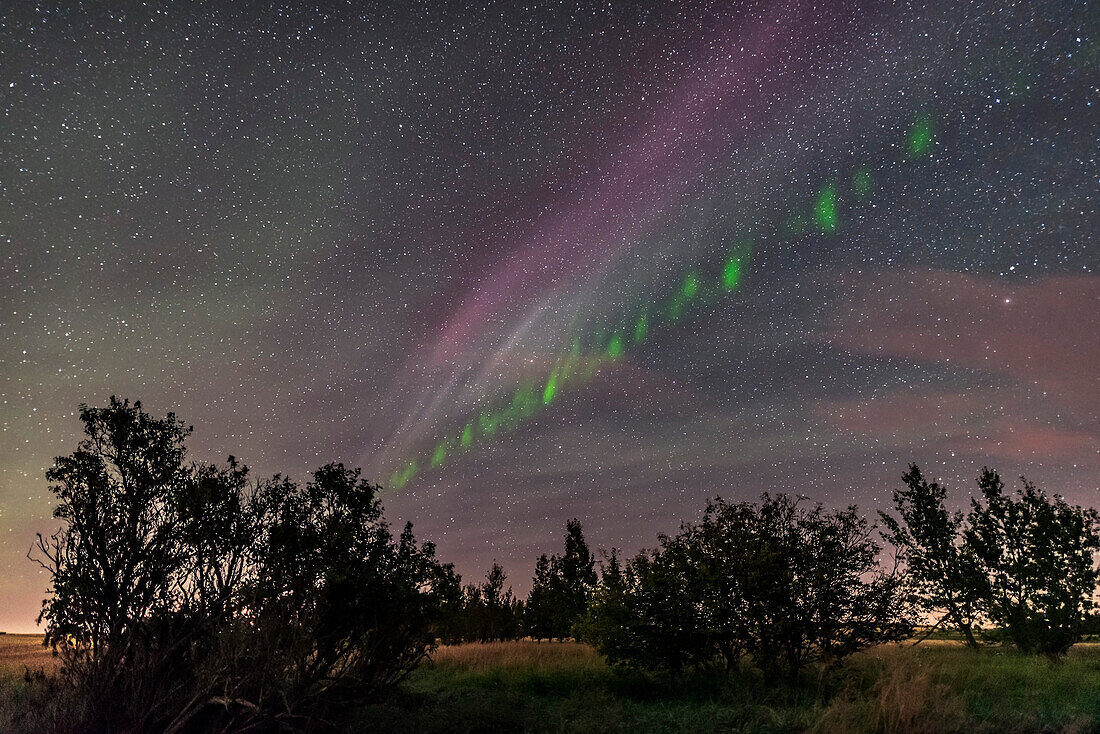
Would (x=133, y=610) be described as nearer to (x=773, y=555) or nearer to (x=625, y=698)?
(x=625, y=698)

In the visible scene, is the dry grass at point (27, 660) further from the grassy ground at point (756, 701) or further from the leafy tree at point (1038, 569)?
the leafy tree at point (1038, 569)

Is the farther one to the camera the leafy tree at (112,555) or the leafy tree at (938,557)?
the leafy tree at (938,557)

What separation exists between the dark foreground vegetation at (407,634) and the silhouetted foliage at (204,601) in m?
0.03

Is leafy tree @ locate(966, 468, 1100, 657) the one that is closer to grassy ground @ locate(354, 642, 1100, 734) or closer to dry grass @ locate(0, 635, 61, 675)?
grassy ground @ locate(354, 642, 1100, 734)

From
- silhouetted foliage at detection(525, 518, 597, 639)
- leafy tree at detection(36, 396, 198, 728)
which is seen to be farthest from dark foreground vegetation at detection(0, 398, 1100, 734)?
silhouetted foliage at detection(525, 518, 597, 639)

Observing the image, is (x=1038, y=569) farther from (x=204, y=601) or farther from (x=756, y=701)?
(x=204, y=601)

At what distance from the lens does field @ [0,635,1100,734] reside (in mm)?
9641

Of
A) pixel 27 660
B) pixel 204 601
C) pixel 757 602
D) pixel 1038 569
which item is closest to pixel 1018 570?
pixel 1038 569

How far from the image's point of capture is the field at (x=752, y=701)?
380 inches

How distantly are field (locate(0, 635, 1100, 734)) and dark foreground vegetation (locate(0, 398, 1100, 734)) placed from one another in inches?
2.7

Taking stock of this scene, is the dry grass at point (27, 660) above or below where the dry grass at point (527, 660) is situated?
above

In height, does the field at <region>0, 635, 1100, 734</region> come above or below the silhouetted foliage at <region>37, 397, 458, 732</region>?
below

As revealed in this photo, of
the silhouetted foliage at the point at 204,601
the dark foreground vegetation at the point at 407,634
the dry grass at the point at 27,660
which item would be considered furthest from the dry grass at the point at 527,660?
the dry grass at the point at 27,660

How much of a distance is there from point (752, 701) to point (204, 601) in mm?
9318
